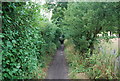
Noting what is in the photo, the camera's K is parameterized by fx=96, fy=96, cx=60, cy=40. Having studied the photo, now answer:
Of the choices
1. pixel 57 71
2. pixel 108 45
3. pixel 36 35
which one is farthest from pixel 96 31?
pixel 36 35

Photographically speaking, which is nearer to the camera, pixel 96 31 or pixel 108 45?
pixel 108 45

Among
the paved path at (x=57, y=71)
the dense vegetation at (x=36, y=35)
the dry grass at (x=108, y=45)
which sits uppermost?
the dense vegetation at (x=36, y=35)

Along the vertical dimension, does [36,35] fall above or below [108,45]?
above

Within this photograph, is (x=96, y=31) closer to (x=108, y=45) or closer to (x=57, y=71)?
(x=108, y=45)

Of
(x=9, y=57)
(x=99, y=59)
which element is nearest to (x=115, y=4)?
(x=99, y=59)

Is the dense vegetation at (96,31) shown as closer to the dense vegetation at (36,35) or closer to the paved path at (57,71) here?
the dense vegetation at (36,35)

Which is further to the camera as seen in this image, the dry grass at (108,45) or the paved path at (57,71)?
the paved path at (57,71)

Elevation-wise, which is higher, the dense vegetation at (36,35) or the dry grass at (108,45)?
the dense vegetation at (36,35)

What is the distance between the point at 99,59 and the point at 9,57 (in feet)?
11.2

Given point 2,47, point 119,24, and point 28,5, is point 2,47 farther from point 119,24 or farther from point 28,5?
point 119,24

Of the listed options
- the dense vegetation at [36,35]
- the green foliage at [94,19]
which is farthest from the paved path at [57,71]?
the green foliage at [94,19]

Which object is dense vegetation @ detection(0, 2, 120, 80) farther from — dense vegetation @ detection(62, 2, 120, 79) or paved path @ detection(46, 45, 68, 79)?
paved path @ detection(46, 45, 68, 79)

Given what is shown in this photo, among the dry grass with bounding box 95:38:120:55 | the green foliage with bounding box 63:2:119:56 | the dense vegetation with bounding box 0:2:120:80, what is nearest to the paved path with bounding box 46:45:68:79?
the dense vegetation with bounding box 0:2:120:80

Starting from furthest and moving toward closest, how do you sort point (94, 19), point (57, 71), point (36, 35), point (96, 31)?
1. point (96, 31)
2. point (57, 71)
3. point (94, 19)
4. point (36, 35)
